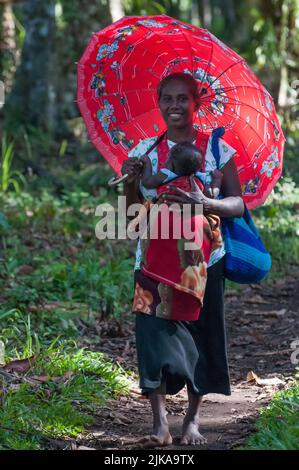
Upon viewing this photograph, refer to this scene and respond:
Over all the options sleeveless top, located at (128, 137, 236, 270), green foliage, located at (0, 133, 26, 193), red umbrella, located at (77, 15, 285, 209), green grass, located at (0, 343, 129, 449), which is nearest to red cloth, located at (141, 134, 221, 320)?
sleeveless top, located at (128, 137, 236, 270)

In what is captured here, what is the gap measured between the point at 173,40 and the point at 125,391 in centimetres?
224

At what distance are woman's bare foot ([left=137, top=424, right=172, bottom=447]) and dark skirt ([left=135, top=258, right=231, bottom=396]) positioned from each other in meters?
0.19

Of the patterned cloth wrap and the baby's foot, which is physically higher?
the patterned cloth wrap

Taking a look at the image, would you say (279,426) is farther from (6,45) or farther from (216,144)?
(6,45)

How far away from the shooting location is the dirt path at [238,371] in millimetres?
5013

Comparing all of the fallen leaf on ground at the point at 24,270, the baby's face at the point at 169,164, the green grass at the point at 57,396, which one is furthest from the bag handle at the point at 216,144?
the fallen leaf on ground at the point at 24,270

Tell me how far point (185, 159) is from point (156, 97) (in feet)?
2.64

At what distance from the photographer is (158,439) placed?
457 cm

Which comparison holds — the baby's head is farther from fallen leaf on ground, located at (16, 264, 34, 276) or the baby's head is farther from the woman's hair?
fallen leaf on ground, located at (16, 264, 34, 276)

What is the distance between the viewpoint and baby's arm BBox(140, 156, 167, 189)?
4.64 m

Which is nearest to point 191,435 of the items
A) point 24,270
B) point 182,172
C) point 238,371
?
point 182,172

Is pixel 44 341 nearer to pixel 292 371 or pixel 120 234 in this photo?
pixel 292 371

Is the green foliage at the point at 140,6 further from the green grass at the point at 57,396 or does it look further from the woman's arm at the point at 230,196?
the woman's arm at the point at 230,196
